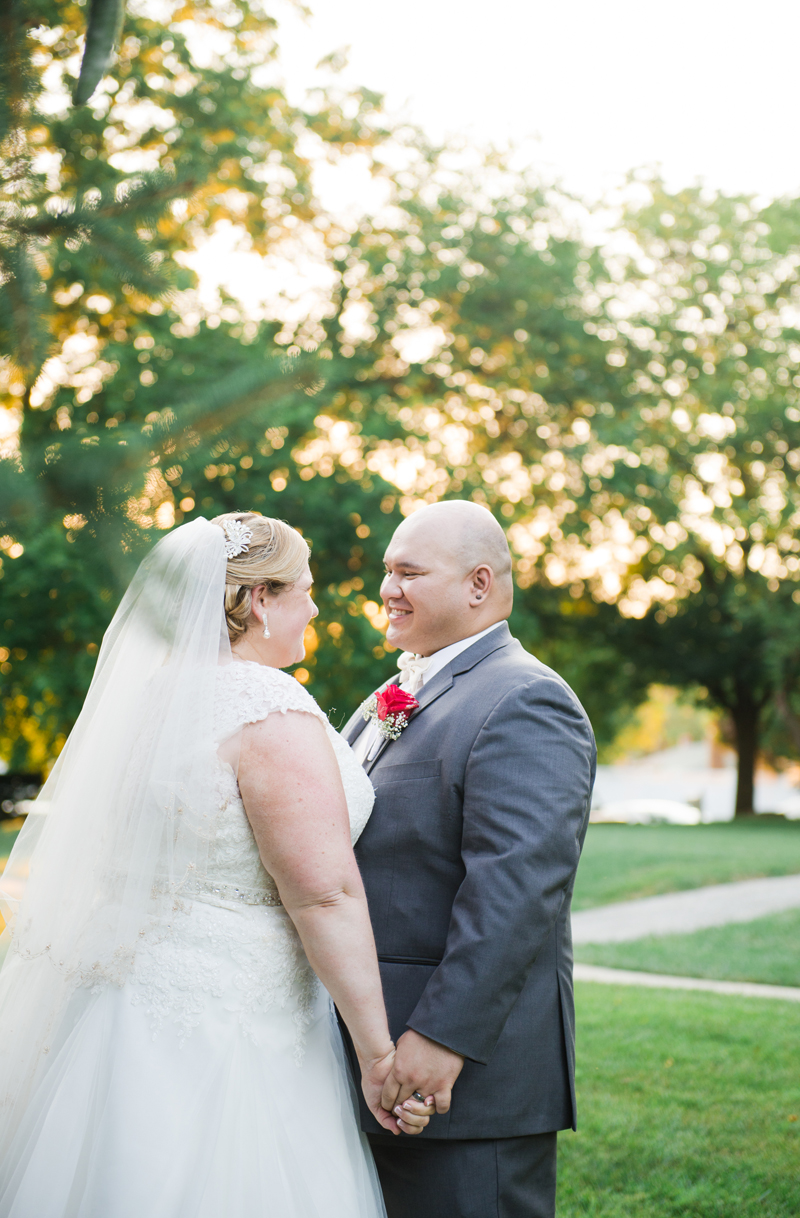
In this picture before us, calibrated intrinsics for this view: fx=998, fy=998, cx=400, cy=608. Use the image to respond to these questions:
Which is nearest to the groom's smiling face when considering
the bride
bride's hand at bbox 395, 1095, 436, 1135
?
the bride

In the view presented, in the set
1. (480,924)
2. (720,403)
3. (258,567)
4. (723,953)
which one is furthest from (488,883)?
(720,403)

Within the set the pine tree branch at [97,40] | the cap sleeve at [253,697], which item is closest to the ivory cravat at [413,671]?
the cap sleeve at [253,697]

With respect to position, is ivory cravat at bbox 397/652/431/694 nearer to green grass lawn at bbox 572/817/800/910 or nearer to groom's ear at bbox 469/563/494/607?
groom's ear at bbox 469/563/494/607

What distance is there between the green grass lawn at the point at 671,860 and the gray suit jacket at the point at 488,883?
10221 mm

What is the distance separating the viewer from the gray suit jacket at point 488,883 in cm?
230

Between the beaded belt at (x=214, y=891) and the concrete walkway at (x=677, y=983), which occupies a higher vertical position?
the beaded belt at (x=214, y=891)

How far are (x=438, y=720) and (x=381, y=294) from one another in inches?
500

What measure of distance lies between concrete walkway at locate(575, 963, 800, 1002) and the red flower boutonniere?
6.12 meters

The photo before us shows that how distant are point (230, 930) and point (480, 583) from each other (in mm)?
1186

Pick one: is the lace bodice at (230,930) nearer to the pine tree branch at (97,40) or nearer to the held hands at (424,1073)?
the held hands at (424,1073)

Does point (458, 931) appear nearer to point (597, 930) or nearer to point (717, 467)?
point (597, 930)

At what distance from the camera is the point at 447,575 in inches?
114

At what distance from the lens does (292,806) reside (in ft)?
7.57

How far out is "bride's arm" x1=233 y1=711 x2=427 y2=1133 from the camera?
231 cm
